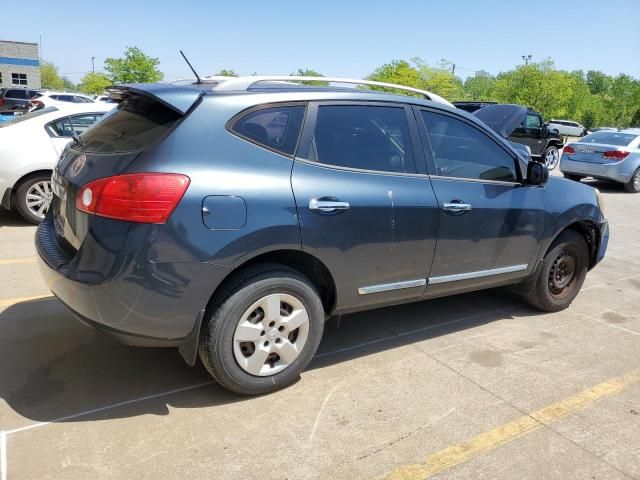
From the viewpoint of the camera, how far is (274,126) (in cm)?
303

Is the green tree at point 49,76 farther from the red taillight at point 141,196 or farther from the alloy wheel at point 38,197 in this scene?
the red taillight at point 141,196

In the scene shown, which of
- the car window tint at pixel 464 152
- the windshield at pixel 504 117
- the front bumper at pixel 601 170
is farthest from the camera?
the front bumper at pixel 601 170

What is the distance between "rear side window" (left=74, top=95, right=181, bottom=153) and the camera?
2.80 m

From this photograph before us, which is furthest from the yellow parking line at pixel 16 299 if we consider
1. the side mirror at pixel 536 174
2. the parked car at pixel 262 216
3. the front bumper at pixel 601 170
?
the front bumper at pixel 601 170

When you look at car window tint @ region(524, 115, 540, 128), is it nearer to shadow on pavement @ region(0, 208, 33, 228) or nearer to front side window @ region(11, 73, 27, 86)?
shadow on pavement @ region(0, 208, 33, 228)

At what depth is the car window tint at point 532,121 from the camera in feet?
56.7

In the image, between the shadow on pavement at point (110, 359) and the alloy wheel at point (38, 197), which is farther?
the alloy wheel at point (38, 197)

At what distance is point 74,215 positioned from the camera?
286 cm

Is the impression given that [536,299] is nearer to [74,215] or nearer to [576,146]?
[74,215]

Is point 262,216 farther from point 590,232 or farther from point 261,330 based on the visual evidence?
point 590,232

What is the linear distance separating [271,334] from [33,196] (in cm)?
494

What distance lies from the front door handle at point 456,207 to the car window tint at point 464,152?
210mm

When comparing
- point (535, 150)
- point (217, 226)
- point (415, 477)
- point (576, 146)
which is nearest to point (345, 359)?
point (415, 477)

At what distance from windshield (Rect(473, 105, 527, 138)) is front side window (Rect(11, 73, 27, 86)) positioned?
2693 inches
